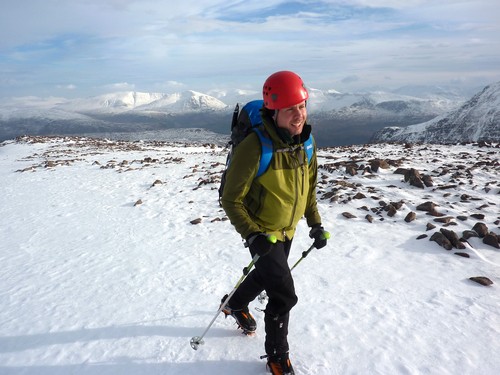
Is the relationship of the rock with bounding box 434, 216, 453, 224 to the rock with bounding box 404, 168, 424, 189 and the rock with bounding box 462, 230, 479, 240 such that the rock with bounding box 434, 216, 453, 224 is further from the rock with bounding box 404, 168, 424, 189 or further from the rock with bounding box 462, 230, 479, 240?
the rock with bounding box 404, 168, 424, 189

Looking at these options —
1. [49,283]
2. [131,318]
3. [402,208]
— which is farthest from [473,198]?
[49,283]

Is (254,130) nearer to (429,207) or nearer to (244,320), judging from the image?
(244,320)

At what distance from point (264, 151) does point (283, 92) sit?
2.29 feet

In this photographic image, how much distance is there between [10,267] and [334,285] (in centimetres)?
743

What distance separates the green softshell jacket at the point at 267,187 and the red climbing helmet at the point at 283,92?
21 centimetres

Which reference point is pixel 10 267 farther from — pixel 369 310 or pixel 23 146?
pixel 23 146

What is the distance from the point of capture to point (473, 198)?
11.1 meters

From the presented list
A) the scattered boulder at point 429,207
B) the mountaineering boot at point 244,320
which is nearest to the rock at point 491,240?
the scattered boulder at point 429,207

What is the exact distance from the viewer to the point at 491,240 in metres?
7.93

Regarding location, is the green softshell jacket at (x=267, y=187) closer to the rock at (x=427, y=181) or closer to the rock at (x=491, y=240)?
the rock at (x=491, y=240)

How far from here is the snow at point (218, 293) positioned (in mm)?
4582

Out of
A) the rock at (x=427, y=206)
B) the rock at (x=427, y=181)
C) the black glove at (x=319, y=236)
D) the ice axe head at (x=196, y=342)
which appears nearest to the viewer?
the black glove at (x=319, y=236)

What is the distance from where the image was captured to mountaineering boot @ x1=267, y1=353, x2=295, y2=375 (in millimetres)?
4203

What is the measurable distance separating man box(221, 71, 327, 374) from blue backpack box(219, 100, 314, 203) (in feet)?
0.20
